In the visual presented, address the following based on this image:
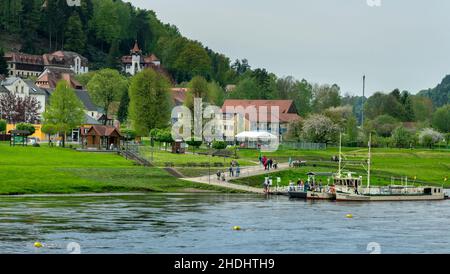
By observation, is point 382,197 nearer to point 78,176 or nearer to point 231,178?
point 231,178

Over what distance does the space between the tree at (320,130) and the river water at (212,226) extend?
77778 millimetres

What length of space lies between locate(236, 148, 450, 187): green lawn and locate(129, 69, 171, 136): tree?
71.1ft

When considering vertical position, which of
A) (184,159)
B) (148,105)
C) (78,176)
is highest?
(148,105)

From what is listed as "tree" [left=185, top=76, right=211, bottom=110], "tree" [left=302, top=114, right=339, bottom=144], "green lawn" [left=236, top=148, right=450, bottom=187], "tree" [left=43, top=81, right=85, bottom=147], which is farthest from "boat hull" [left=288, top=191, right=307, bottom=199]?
"tree" [left=185, top=76, right=211, bottom=110]

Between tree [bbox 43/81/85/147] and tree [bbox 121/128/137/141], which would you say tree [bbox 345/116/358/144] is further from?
tree [bbox 43/81/85/147]

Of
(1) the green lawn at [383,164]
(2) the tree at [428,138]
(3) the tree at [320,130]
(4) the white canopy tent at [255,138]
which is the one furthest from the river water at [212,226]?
(2) the tree at [428,138]

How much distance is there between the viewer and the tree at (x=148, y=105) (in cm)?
16202

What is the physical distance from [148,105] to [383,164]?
43.4 m

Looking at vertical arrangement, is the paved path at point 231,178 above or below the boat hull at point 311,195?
above

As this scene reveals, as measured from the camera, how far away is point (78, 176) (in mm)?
106250

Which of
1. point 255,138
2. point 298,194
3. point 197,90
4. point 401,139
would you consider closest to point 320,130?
point 255,138

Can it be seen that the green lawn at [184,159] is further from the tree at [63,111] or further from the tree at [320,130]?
the tree at [320,130]

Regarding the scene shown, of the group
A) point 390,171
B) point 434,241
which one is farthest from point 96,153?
point 434,241

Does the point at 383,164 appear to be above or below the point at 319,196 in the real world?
above
